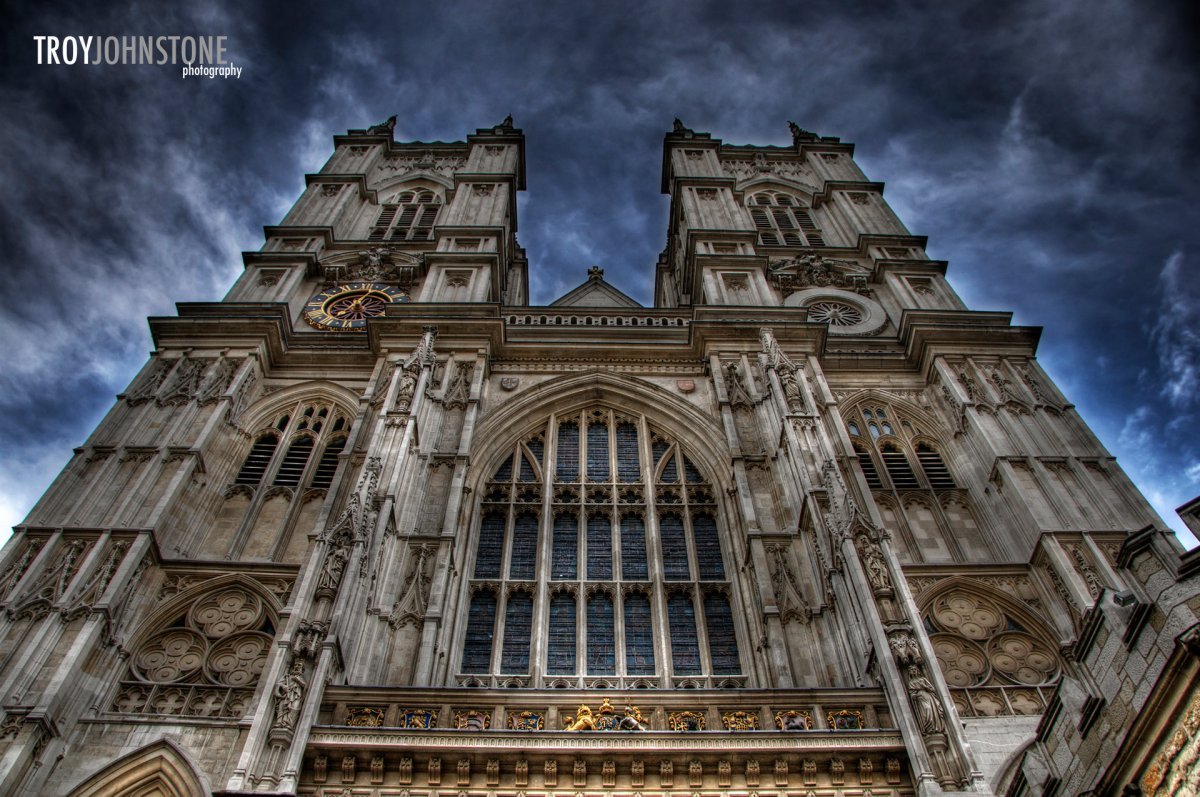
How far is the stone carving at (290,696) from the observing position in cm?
1060

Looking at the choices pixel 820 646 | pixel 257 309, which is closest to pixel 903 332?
pixel 820 646

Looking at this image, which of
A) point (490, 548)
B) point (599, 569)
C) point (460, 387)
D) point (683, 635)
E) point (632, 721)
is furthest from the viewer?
point (460, 387)

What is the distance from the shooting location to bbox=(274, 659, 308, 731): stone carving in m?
10.6

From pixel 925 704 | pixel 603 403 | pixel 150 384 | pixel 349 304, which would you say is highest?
pixel 349 304

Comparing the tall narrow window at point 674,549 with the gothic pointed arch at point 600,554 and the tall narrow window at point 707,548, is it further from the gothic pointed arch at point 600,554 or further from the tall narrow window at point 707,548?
the tall narrow window at point 707,548

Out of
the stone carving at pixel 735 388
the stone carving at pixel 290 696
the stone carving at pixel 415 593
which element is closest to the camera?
the stone carving at pixel 290 696

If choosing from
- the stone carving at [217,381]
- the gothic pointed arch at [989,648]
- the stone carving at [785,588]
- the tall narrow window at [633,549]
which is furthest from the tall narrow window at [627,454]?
the stone carving at [217,381]

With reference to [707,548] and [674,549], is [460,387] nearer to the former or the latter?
[674,549]

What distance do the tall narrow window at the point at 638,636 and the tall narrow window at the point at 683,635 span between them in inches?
14.7

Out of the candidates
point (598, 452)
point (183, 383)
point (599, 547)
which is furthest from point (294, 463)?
point (599, 547)

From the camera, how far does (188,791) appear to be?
474 inches

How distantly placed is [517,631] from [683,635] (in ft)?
9.45

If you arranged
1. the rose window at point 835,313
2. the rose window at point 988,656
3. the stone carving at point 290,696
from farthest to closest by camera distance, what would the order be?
the rose window at point 835,313 < the rose window at point 988,656 < the stone carving at point 290,696

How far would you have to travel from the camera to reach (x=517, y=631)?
52.6 ft
